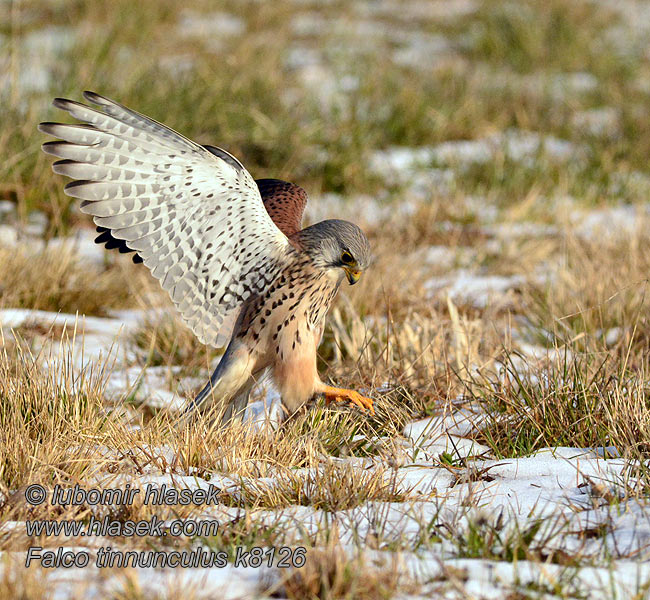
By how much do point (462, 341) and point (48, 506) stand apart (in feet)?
6.89

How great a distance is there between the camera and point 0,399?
2.91m

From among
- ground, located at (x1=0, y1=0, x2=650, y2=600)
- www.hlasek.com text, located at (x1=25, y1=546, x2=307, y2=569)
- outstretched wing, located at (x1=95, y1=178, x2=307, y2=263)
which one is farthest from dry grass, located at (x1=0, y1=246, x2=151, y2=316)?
www.hlasek.com text, located at (x1=25, y1=546, x2=307, y2=569)

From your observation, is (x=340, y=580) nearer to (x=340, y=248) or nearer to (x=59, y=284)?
(x=340, y=248)

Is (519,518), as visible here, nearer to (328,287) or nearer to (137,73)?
(328,287)

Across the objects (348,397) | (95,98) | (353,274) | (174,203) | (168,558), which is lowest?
(168,558)

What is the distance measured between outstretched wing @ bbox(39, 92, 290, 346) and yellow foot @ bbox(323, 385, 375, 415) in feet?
1.58

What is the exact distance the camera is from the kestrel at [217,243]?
291cm

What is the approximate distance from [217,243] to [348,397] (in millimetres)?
770

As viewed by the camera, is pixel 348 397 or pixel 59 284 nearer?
pixel 348 397

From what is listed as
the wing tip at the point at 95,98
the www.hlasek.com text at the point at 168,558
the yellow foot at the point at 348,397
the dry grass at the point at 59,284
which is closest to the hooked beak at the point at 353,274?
the yellow foot at the point at 348,397

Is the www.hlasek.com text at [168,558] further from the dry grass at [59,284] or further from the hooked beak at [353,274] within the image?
the dry grass at [59,284]

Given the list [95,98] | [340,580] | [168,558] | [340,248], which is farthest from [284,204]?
[340,580]

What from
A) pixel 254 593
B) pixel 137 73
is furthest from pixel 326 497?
pixel 137 73

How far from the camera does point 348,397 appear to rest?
3303 mm
